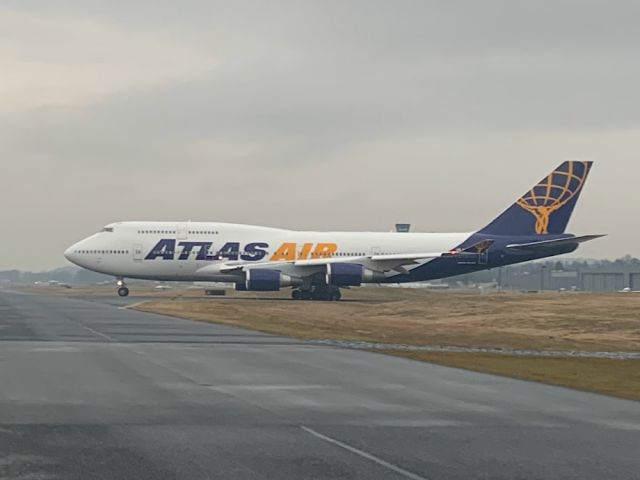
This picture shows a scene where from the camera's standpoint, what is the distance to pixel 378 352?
94.0 ft

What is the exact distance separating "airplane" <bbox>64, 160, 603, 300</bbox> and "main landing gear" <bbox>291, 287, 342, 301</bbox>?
0.06 metres

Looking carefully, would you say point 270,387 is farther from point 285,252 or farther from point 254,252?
point 285,252

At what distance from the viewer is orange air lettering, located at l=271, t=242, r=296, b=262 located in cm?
6656

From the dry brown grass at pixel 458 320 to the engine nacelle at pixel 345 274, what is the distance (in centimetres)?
225

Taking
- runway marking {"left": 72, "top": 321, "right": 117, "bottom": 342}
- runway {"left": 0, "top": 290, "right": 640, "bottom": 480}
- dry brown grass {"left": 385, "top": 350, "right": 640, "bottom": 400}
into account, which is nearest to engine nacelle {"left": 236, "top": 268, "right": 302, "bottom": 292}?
runway marking {"left": 72, "top": 321, "right": 117, "bottom": 342}

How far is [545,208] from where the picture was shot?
68750mm

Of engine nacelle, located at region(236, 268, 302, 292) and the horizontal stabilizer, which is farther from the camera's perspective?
the horizontal stabilizer

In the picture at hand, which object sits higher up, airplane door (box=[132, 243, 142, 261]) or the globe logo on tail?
the globe logo on tail

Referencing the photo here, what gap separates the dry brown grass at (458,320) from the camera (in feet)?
119

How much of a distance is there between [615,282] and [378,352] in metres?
106

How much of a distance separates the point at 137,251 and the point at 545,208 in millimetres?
25513

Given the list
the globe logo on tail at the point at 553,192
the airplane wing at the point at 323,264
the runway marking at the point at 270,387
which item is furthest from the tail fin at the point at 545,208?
the runway marking at the point at 270,387

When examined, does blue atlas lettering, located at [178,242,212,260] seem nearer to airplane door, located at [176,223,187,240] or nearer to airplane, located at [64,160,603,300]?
airplane, located at [64,160,603,300]

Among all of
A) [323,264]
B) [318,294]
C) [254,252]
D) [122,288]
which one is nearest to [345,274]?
[323,264]
